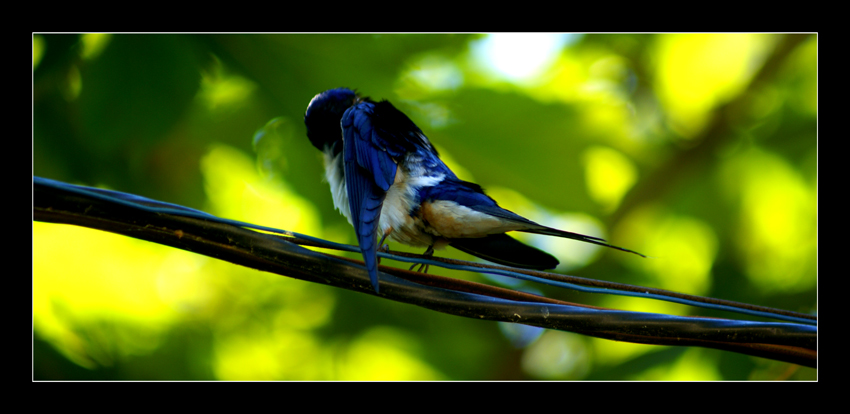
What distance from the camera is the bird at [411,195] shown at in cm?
209

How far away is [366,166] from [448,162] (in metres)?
1.46

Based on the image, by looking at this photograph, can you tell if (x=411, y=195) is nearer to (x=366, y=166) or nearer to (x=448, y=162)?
(x=366, y=166)

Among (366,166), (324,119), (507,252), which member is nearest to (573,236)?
(507,252)

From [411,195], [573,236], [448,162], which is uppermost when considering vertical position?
[448,162]

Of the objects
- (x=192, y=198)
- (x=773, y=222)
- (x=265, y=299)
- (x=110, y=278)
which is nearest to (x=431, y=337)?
(x=265, y=299)

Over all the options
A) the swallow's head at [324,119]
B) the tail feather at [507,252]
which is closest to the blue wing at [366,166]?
the swallow's head at [324,119]

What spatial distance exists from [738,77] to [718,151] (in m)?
0.65

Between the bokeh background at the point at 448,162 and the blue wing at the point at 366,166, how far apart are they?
3.40ft

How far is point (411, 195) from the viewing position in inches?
90.3

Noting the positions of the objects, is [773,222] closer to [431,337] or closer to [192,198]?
[431,337]

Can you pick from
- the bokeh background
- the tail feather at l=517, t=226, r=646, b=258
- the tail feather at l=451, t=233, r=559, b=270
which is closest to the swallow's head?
the bokeh background

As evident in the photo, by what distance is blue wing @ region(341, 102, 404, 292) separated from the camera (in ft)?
6.19

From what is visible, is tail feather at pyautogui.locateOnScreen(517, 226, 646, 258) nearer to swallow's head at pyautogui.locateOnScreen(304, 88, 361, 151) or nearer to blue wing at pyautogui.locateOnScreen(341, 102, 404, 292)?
blue wing at pyautogui.locateOnScreen(341, 102, 404, 292)

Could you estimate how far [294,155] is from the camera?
3.42m
